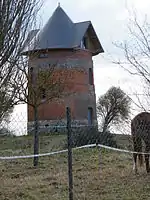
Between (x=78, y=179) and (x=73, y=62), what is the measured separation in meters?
26.7

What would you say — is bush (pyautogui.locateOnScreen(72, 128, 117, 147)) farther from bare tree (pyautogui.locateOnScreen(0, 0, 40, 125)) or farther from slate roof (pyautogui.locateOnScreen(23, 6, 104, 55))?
slate roof (pyautogui.locateOnScreen(23, 6, 104, 55))

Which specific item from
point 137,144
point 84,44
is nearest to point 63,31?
point 84,44

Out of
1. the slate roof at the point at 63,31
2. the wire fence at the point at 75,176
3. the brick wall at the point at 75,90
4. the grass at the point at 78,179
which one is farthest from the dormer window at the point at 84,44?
the grass at the point at 78,179

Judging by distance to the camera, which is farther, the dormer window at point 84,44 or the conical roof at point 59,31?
the dormer window at point 84,44

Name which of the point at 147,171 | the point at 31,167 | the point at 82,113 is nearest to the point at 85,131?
the point at 31,167

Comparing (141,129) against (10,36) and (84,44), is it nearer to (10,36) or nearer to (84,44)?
(10,36)

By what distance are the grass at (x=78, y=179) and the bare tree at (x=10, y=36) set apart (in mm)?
1837

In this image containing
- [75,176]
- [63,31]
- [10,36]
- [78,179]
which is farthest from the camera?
[63,31]

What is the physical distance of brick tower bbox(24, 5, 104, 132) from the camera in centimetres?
3675

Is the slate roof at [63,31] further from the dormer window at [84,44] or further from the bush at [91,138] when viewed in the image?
the bush at [91,138]

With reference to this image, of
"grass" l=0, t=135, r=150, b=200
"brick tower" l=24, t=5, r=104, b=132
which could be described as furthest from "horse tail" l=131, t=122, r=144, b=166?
"brick tower" l=24, t=5, r=104, b=132

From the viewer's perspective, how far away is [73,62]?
37.2m

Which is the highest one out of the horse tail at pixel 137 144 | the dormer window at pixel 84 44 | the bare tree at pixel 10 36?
the dormer window at pixel 84 44

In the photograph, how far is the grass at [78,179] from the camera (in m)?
8.89
